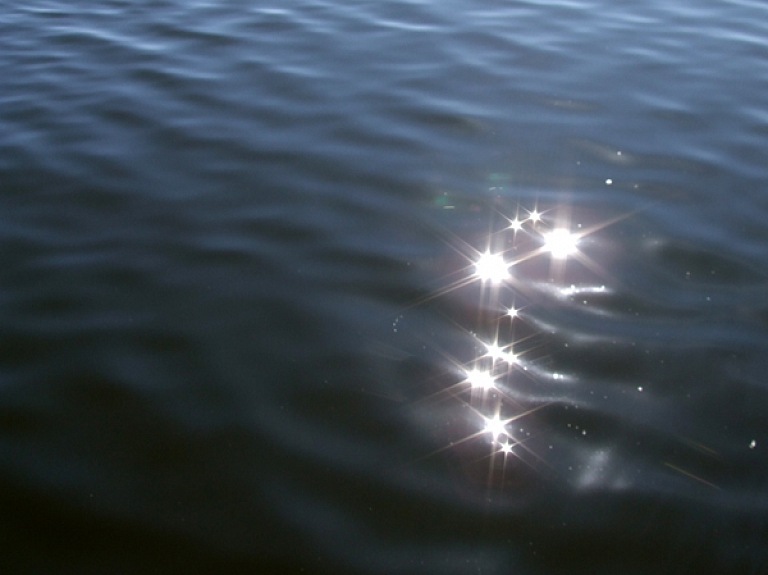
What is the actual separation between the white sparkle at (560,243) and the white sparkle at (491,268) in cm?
21

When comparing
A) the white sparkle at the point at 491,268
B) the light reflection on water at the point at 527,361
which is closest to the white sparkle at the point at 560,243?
the light reflection on water at the point at 527,361

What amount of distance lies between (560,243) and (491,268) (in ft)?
1.07

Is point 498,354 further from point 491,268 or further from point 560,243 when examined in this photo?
point 560,243

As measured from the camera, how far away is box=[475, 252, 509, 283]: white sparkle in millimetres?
2605

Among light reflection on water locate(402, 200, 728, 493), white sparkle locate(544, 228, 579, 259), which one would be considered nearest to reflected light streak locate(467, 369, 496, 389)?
light reflection on water locate(402, 200, 728, 493)

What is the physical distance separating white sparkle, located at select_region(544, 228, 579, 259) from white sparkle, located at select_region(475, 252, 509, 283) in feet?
0.67

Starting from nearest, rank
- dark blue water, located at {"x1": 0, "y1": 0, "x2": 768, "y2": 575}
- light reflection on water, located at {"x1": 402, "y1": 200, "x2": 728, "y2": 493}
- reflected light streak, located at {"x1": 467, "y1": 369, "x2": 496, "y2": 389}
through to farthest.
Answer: dark blue water, located at {"x1": 0, "y1": 0, "x2": 768, "y2": 575}, light reflection on water, located at {"x1": 402, "y1": 200, "x2": 728, "y2": 493}, reflected light streak, located at {"x1": 467, "y1": 369, "x2": 496, "y2": 389}

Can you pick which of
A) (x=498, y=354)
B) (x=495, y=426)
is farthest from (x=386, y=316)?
(x=495, y=426)

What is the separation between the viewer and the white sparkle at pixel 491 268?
261 cm

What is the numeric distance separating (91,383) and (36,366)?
20 cm

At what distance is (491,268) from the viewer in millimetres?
2650

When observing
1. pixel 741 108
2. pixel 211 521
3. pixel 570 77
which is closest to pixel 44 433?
pixel 211 521

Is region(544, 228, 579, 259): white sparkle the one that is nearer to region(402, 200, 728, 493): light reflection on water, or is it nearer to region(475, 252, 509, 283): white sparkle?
A: region(402, 200, 728, 493): light reflection on water

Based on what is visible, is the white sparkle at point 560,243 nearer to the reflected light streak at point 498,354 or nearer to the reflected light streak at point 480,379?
the reflected light streak at point 498,354
